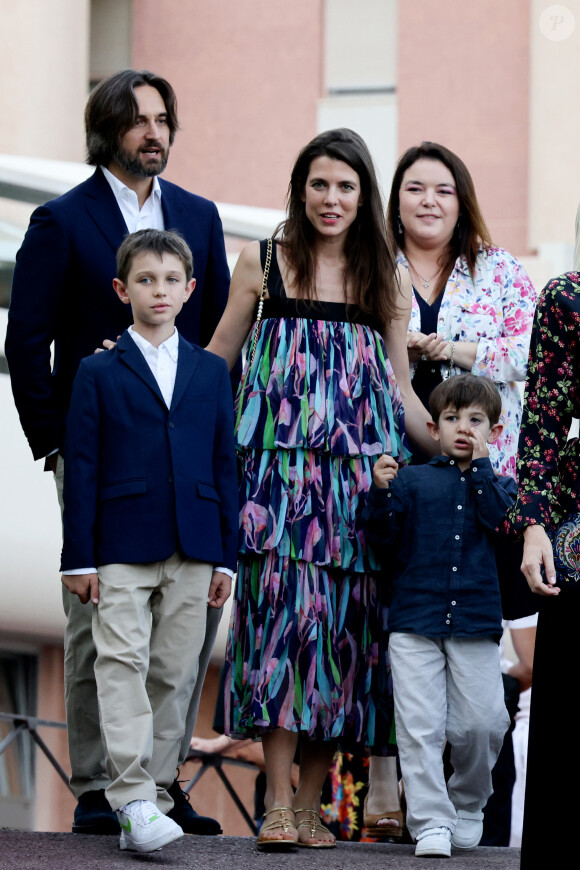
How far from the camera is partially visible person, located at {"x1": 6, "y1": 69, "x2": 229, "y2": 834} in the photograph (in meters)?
4.25

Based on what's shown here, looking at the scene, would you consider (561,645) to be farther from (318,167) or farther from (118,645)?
(318,167)

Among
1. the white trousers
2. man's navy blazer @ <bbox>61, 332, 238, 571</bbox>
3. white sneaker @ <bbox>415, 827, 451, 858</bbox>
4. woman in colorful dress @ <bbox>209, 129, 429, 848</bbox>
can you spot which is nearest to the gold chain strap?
woman in colorful dress @ <bbox>209, 129, 429, 848</bbox>

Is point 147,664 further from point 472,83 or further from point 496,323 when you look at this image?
point 472,83

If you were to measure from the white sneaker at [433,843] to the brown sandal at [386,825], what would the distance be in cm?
47

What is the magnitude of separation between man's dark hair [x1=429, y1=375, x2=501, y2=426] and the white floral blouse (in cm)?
26

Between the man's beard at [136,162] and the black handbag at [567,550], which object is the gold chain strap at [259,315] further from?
the black handbag at [567,550]

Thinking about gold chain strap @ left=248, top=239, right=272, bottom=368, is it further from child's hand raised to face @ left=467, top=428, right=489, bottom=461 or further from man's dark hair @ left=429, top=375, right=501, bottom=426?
child's hand raised to face @ left=467, top=428, right=489, bottom=461

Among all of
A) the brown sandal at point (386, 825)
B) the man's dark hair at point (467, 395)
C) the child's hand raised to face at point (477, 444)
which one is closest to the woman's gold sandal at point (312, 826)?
the brown sandal at point (386, 825)

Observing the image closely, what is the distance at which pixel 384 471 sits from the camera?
167 inches

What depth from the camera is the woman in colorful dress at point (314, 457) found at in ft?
13.7

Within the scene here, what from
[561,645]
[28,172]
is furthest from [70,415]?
[28,172]

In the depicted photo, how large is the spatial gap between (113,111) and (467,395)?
1.24 m

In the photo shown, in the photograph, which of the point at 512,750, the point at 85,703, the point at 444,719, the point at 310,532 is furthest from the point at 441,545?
the point at 512,750

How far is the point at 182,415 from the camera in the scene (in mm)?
4035
